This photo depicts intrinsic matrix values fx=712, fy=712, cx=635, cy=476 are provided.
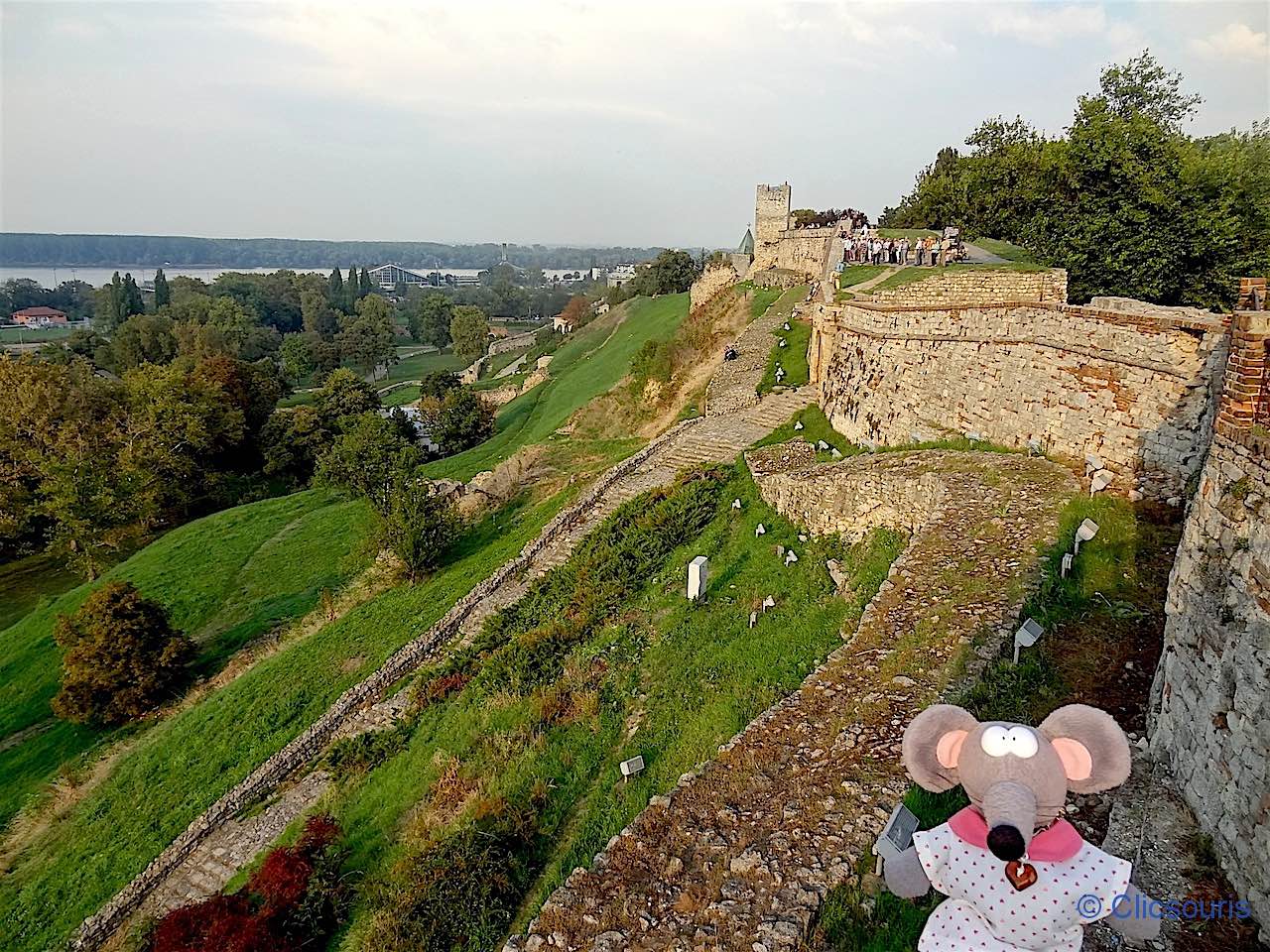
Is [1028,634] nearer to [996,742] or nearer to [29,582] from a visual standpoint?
[996,742]

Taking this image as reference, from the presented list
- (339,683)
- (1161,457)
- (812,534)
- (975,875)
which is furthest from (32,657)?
(1161,457)

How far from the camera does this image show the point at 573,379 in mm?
38625

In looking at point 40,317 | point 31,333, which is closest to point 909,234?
point 31,333

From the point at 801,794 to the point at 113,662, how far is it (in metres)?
15.6

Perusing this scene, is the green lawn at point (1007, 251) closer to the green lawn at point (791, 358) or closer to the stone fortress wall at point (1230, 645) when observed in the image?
the green lawn at point (791, 358)

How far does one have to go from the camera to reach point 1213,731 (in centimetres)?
419

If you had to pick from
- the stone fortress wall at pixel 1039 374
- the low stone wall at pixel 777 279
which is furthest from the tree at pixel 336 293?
the stone fortress wall at pixel 1039 374

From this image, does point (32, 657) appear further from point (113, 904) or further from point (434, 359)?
point (434, 359)

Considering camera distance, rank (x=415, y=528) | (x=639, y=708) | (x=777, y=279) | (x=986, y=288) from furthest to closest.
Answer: (x=777, y=279) < (x=415, y=528) < (x=986, y=288) < (x=639, y=708)

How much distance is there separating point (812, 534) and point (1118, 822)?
7.94m

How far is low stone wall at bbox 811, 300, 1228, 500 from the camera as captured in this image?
8508 millimetres

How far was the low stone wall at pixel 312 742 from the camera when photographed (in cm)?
1012

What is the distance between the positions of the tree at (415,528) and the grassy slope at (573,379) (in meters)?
7.78

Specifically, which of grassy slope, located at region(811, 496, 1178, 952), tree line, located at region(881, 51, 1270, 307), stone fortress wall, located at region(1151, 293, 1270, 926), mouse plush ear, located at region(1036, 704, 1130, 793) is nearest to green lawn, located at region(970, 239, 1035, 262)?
tree line, located at region(881, 51, 1270, 307)
